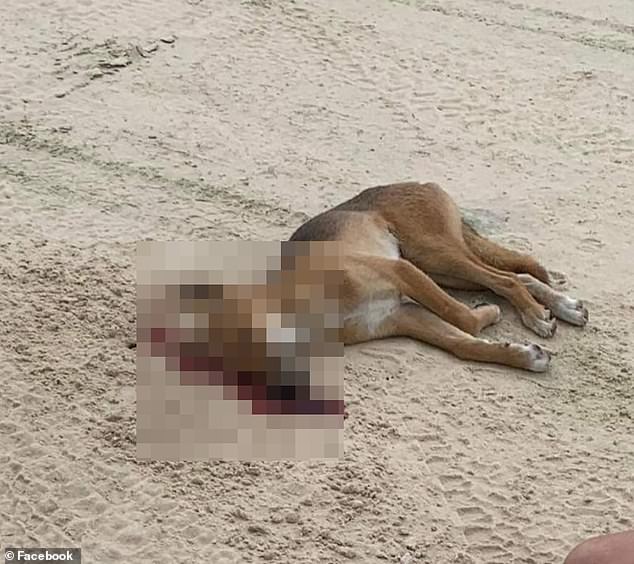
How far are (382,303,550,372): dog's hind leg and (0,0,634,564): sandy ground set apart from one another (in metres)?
0.07

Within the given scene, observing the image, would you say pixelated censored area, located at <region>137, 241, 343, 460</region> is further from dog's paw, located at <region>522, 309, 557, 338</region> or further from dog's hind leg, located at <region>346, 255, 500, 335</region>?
dog's paw, located at <region>522, 309, 557, 338</region>

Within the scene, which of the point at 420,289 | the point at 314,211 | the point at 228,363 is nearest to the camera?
the point at 228,363

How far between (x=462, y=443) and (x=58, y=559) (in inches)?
67.3

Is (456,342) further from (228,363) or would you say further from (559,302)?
(228,363)

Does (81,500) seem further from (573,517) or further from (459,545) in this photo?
(573,517)

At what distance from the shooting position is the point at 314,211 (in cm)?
690

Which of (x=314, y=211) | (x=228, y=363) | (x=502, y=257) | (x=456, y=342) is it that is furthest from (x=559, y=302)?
(x=228, y=363)

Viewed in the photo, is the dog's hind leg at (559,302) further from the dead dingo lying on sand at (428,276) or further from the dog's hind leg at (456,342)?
the dog's hind leg at (456,342)

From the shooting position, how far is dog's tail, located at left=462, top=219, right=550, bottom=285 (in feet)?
20.6

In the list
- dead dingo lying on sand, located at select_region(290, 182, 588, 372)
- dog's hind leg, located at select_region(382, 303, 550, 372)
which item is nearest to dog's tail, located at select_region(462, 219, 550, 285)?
dead dingo lying on sand, located at select_region(290, 182, 588, 372)

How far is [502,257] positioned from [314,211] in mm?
1144

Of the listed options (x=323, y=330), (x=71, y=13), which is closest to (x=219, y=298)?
(x=323, y=330)

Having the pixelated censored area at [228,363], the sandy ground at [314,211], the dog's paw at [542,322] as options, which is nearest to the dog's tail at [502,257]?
the sandy ground at [314,211]

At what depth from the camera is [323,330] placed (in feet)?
17.6
